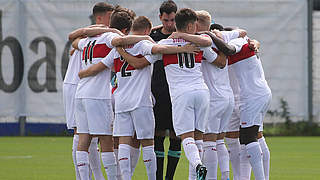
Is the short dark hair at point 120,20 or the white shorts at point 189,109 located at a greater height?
the short dark hair at point 120,20

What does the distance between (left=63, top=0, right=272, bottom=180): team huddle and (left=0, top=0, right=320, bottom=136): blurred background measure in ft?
30.8

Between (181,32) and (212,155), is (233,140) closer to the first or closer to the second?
(212,155)

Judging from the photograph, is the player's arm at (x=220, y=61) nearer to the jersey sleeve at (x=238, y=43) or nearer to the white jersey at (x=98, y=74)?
the jersey sleeve at (x=238, y=43)

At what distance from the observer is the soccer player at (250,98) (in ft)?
30.3

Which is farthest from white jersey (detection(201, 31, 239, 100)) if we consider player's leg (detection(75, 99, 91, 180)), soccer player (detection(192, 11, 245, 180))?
player's leg (detection(75, 99, 91, 180))

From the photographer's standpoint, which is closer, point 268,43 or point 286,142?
point 286,142

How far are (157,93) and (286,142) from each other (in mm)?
8078

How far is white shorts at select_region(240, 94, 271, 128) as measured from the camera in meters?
9.34

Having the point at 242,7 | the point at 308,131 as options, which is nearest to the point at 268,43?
the point at 242,7

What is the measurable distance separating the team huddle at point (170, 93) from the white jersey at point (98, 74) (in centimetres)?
1

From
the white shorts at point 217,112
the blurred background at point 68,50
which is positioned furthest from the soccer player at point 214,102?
the blurred background at point 68,50

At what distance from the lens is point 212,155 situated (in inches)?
362

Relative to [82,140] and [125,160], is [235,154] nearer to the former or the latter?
[125,160]

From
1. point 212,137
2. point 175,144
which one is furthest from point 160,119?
point 212,137
